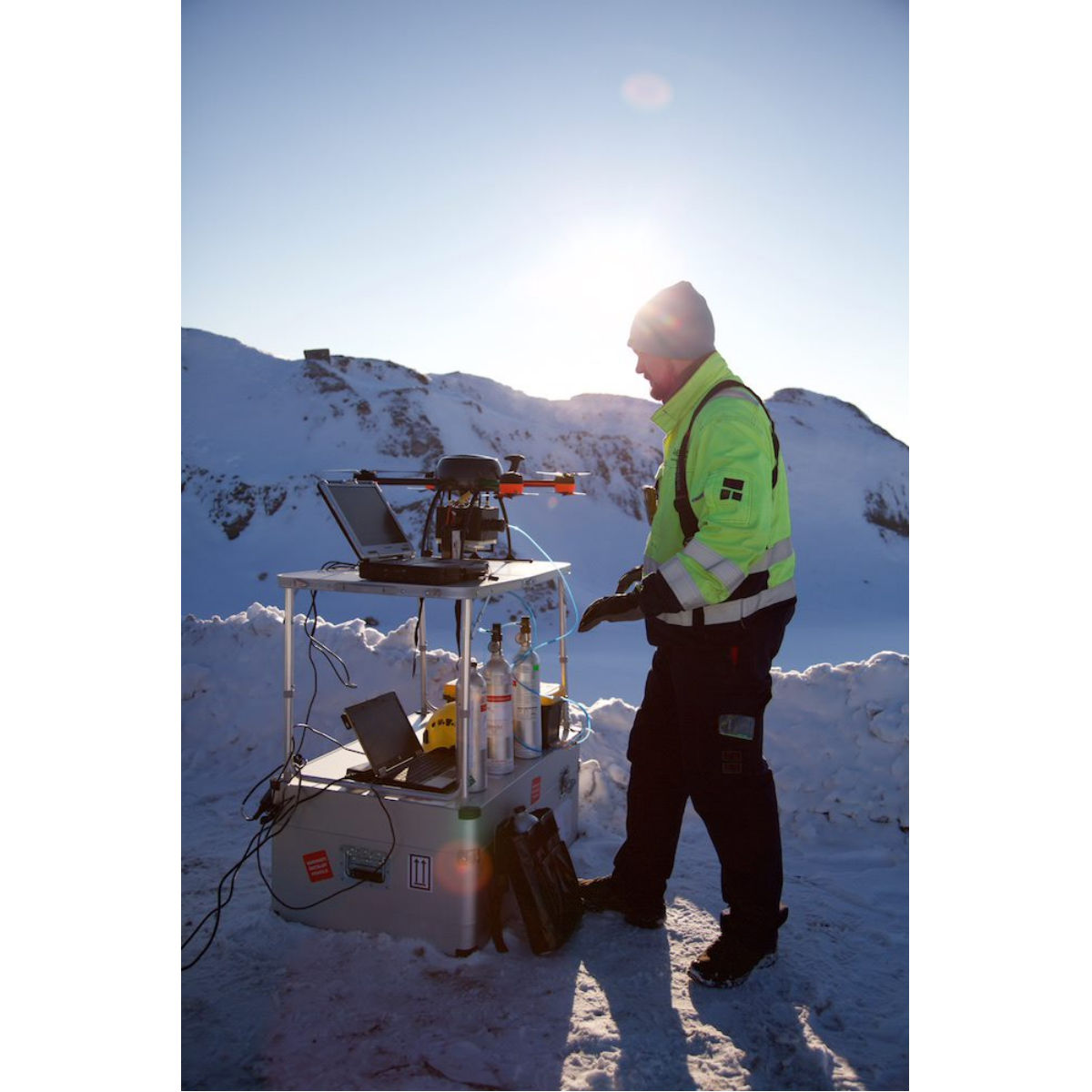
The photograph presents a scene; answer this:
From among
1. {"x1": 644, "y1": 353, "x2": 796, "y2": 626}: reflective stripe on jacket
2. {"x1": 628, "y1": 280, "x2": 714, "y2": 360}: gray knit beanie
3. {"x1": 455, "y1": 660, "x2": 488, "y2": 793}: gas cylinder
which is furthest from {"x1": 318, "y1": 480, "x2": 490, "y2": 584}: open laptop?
{"x1": 628, "y1": 280, "x2": 714, "y2": 360}: gray knit beanie

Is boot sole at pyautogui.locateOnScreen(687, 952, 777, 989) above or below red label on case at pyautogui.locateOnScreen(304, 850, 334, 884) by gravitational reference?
below

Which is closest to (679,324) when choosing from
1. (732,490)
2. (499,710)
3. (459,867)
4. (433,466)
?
(732,490)

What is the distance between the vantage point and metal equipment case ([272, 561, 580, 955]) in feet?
9.53

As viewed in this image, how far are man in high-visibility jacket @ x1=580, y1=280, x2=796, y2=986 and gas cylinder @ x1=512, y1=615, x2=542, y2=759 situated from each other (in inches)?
22.6

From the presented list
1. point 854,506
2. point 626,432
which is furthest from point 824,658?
point 626,432

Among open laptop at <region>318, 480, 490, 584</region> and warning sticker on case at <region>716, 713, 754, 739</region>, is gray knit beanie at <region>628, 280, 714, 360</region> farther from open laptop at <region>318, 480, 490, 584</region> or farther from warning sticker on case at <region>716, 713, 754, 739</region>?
warning sticker on case at <region>716, 713, 754, 739</region>

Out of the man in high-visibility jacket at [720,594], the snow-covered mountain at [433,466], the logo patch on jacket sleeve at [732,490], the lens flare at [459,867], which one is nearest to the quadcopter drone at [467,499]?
the man in high-visibility jacket at [720,594]

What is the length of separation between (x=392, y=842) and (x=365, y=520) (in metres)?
1.31

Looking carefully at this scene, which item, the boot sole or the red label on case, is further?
the red label on case

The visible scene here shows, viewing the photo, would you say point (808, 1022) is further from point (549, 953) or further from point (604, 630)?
point (604, 630)

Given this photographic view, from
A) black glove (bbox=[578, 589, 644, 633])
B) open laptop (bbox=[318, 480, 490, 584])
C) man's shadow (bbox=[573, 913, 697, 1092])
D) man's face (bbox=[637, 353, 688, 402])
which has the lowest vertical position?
man's shadow (bbox=[573, 913, 697, 1092])

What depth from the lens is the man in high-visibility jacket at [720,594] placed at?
2.66 meters

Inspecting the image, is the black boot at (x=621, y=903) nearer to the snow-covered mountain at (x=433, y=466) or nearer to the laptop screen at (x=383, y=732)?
the laptop screen at (x=383, y=732)

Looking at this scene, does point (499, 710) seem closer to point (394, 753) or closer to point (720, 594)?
point (394, 753)
